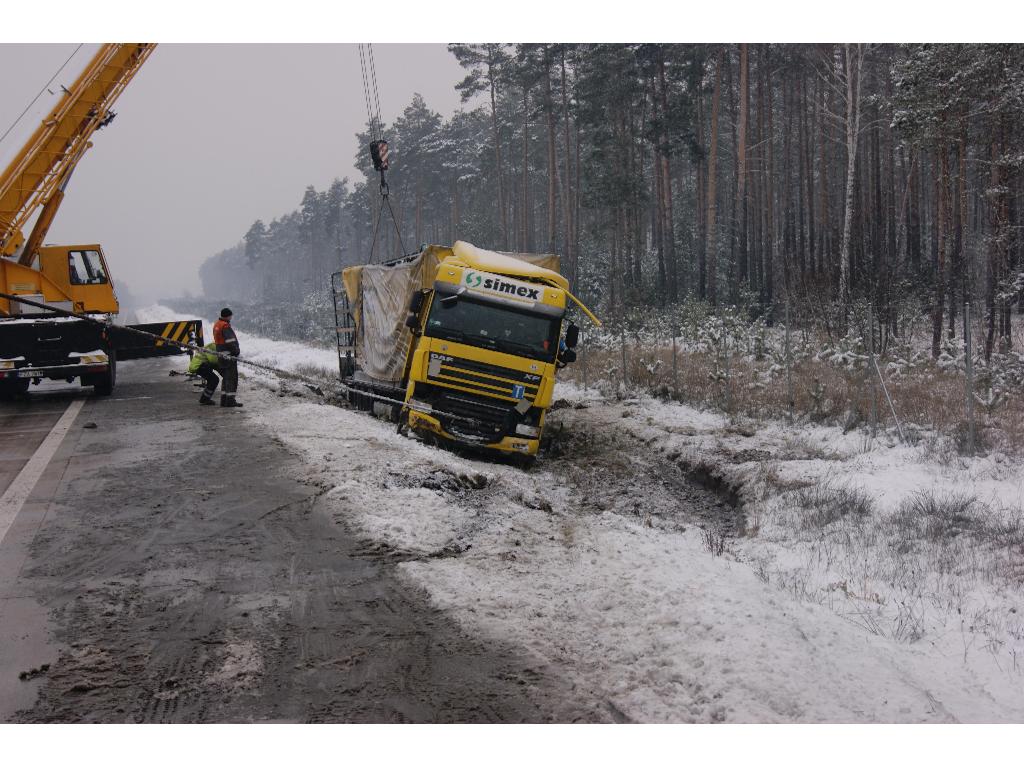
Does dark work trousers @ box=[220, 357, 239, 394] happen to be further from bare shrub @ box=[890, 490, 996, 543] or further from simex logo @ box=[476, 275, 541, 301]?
bare shrub @ box=[890, 490, 996, 543]

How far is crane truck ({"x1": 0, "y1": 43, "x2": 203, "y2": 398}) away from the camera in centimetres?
1453

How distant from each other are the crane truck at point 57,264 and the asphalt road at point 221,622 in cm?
728

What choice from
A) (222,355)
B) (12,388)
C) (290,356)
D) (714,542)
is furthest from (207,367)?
(290,356)

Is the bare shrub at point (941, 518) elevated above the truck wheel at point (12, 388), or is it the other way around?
the truck wheel at point (12, 388)

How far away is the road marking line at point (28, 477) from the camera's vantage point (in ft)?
23.1

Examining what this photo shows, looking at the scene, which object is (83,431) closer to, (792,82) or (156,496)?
(156,496)

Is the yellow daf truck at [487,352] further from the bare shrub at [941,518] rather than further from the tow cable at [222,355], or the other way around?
the bare shrub at [941,518]

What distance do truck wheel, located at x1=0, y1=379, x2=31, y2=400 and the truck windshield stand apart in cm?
906

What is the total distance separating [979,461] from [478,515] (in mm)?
6419

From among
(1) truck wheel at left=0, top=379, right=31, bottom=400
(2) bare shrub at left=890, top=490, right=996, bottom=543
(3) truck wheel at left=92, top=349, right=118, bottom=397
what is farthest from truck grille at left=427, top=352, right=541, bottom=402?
(1) truck wheel at left=0, top=379, right=31, bottom=400

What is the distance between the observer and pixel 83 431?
11.6 metres

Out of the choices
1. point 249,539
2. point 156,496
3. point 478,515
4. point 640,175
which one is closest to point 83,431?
point 156,496

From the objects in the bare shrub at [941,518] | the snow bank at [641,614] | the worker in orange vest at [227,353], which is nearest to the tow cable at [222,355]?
the worker in orange vest at [227,353]

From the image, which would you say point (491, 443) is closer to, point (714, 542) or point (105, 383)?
point (714, 542)
